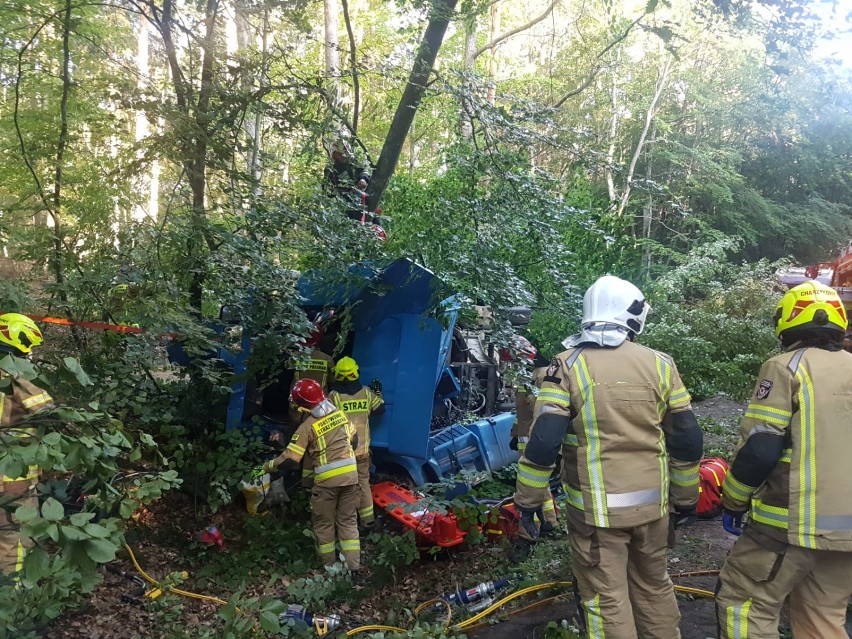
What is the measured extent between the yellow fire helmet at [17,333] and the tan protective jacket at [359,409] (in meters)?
2.46

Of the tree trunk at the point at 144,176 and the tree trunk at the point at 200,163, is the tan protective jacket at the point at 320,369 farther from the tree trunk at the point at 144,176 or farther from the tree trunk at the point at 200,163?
the tree trunk at the point at 144,176

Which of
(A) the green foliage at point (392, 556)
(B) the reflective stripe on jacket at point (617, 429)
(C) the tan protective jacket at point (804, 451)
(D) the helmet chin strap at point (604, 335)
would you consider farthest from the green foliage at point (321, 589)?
(C) the tan protective jacket at point (804, 451)

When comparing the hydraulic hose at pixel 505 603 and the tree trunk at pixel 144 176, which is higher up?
the tree trunk at pixel 144 176

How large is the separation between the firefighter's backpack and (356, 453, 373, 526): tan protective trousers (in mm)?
2720

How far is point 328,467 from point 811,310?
363cm

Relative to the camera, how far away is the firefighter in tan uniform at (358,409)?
5445 millimetres

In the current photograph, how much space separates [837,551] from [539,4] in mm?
16770

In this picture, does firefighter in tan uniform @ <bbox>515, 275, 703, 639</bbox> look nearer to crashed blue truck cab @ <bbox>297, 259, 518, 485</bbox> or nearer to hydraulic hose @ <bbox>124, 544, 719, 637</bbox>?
hydraulic hose @ <bbox>124, 544, 719, 637</bbox>

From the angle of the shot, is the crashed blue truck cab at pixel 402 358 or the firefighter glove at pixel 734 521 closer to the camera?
the firefighter glove at pixel 734 521

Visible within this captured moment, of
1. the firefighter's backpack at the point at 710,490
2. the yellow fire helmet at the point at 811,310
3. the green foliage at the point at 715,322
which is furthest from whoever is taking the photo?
the green foliage at the point at 715,322

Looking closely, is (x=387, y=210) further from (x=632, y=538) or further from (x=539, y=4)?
(x=539, y=4)

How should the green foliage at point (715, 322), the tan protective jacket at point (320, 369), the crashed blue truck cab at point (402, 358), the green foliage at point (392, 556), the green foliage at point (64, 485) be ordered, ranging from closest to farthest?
the green foliage at point (64, 485), the green foliage at point (392, 556), the crashed blue truck cab at point (402, 358), the tan protective jacket at point (320, 369), the green foliage at point (715, 322)

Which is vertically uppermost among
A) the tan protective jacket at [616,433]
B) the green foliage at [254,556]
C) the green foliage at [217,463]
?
the tan protective jacket at [616,433]

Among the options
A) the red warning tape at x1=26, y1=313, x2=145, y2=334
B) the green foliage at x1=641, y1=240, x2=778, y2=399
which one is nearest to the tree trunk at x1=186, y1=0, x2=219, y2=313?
the red warning tape at x1=26, y1=313, x2=145, y2=334
